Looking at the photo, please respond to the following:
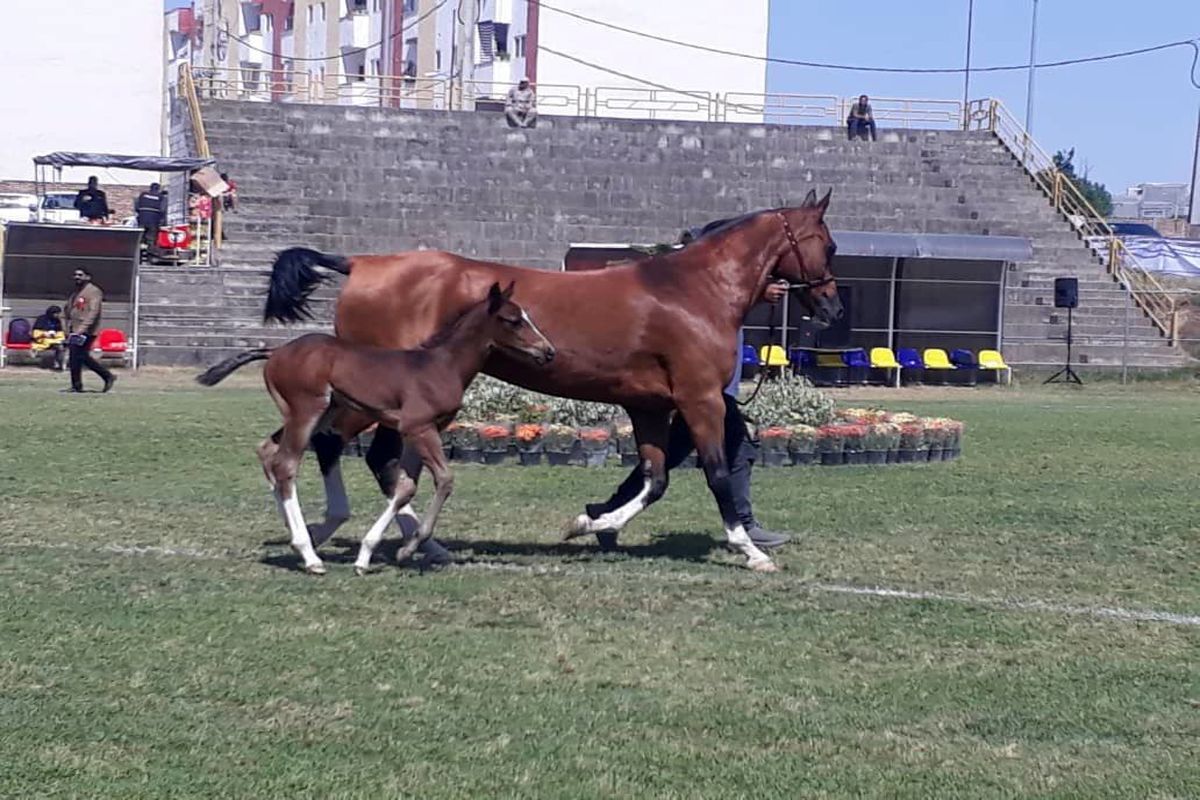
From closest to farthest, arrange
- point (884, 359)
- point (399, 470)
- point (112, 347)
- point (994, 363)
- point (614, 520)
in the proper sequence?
1. point (399, 470)
2. point (614, 520)
3. point (112, 347)
4. point (884, 359)
5. point (994, 363)

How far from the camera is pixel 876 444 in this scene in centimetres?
1697

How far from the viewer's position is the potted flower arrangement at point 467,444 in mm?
16188

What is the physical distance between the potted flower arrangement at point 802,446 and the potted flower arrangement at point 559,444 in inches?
84.7

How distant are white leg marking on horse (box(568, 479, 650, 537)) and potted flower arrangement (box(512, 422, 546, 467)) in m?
4.97

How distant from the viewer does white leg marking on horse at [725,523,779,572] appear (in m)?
10.5

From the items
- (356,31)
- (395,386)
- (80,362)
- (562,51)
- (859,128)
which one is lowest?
(80,362)

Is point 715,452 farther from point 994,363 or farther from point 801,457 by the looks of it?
point 994,363

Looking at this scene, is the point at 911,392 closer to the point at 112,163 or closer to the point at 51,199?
the point at 112,163

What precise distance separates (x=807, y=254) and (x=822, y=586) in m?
2.37

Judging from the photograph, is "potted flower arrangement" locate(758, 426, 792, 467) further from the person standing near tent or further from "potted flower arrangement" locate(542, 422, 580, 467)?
the person standing near tent

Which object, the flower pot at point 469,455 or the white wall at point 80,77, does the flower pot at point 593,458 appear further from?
the white wall at point 80,77

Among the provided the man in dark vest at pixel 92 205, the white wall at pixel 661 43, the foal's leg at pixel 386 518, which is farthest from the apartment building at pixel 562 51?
the foal's leg at pixel 386 518

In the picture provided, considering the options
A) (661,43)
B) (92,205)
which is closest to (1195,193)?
(661,43)

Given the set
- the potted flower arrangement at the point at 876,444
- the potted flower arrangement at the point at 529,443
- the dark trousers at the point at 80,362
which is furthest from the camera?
the dark trousers at the point at 80,362
